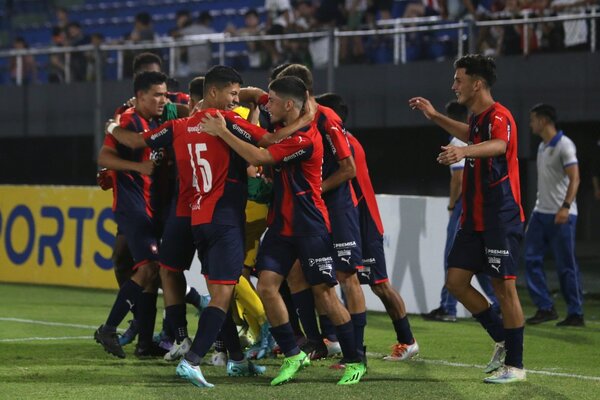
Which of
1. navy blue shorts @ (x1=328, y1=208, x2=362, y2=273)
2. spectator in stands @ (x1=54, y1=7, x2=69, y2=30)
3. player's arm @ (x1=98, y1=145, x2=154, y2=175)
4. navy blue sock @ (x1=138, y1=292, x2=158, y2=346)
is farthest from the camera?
spectator in stands @ (x1=54, y1=7, x2=69, y2=30)

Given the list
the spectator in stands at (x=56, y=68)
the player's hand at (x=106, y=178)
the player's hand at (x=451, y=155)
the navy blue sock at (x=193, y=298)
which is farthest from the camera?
the spectator in stands at (x=56, y=68)

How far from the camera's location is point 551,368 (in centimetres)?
909

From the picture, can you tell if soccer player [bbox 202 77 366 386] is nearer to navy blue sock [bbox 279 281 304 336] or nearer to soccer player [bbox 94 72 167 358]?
soccer player [bbox 94 72 167 358]

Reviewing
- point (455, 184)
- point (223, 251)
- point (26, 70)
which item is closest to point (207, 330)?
point (223, 251)

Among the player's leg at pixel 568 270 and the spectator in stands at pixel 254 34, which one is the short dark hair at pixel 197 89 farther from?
the spectator in stands at pixel 254 34

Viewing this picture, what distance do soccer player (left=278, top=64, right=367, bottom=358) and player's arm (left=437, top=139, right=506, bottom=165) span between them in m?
1.18

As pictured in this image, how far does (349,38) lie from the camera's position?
54.4ft

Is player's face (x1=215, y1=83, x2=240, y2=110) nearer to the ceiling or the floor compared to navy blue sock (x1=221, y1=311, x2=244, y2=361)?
nearer to the ceiling

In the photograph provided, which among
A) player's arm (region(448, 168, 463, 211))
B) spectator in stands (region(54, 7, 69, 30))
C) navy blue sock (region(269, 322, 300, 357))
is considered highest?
spectator in stands (region(54, 7, 69, 30))

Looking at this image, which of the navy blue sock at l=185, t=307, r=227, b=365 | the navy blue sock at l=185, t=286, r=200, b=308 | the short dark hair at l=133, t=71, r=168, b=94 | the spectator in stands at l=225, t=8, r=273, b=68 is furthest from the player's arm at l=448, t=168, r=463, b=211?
the spectator in stands at l=225, t=8, r=273, b=68

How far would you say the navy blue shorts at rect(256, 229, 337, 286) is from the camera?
8273 mm

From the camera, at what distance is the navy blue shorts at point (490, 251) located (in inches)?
325

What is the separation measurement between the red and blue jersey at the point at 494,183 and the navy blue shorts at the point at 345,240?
2.93 feet

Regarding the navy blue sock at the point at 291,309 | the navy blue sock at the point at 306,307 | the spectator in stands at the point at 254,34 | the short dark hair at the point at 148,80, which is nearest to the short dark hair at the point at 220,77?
the short dark hair at the point at 148,80
